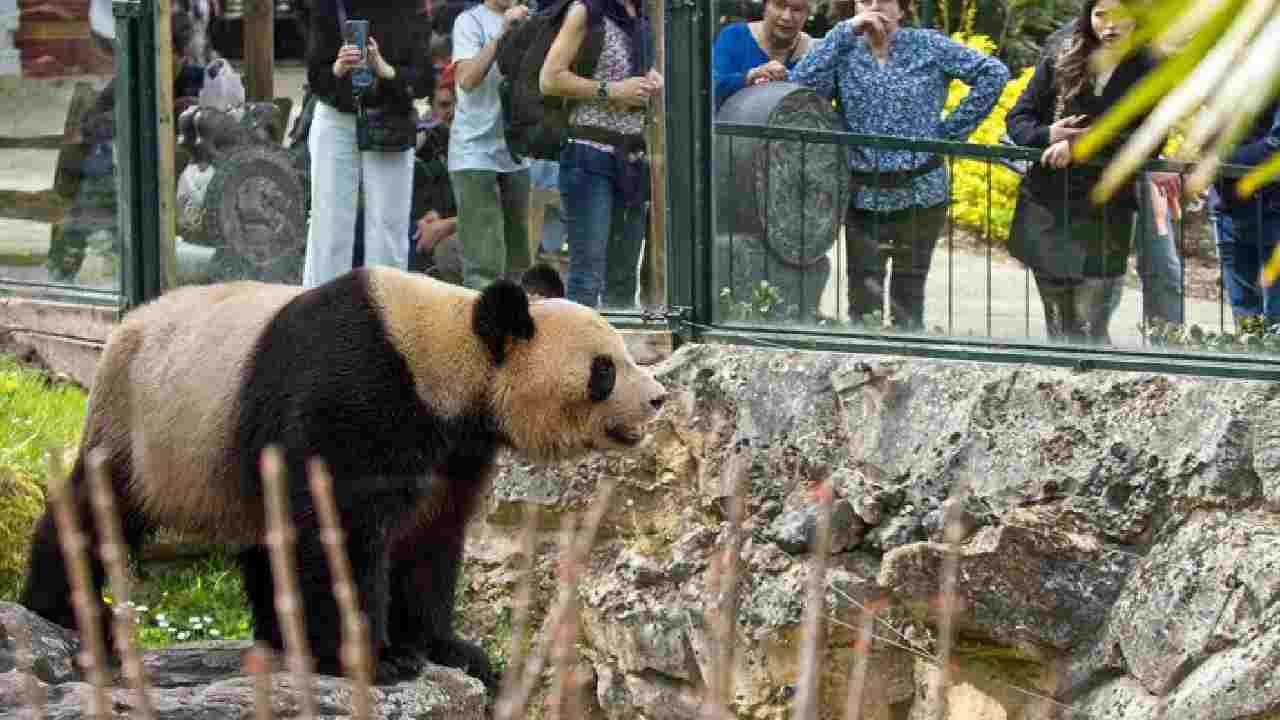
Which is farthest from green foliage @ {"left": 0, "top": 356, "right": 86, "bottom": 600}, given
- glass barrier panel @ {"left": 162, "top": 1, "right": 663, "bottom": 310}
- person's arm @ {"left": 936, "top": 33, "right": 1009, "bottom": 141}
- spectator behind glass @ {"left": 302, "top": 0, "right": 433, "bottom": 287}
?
person's arm @ {"left": 936, "top": 33, "right": 1009, "bottom": 141}

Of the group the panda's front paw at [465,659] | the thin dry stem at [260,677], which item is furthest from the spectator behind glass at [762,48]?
the thin dry stem at [260,677]

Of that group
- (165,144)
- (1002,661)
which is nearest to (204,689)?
(1002,661)

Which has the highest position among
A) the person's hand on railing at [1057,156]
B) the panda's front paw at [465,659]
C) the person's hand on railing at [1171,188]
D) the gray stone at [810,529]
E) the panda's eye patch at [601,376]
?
the person's hand on railing at [1057,156]

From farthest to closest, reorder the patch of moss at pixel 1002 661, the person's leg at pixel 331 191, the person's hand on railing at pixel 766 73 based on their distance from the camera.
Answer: the person's leg at pixel 331 191 → the person's hand on railing at pixel 766 73 → the patch of moss at pixel 1002 661

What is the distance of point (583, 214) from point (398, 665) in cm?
272

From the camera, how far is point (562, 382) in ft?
20.2

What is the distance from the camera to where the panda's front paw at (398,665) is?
19.2 feet

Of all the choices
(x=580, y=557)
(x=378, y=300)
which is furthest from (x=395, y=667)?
(x=580, y=557)

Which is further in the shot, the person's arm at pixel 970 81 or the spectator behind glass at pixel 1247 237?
the person's arm at pixel 970 81

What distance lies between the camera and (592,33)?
8.21 meters

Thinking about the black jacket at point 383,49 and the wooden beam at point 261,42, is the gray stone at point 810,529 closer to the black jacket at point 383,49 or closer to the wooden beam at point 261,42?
the black jacket at point 383,49

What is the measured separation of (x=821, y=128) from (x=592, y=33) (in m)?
1.09

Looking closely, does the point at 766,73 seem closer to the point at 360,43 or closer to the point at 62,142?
the point at 360,43

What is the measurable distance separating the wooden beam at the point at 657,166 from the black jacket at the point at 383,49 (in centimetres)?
99
